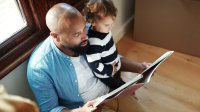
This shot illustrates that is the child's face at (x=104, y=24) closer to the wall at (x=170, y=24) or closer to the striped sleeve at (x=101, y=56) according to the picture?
the striped sleeve at (x=101, y=56)

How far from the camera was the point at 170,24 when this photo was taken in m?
1.97

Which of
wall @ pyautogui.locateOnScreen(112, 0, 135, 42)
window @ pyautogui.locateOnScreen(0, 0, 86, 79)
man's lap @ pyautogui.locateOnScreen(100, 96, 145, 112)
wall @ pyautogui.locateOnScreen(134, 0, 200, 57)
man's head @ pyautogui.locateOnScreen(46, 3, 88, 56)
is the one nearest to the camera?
man's head @ pyautogui.locateOnScreen(46, 3, 88, 56)

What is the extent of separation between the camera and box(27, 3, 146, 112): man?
1.06 metres

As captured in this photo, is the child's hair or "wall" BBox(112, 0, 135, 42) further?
"wall" BBox(112, 0, 135, 42)

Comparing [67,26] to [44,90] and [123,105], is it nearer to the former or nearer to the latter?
[44,90]

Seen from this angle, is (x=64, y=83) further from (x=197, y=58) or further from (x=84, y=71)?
(x=197, y=58)

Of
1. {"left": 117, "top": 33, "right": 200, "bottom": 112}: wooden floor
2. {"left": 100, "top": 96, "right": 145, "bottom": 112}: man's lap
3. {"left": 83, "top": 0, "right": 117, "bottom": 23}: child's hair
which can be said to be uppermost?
{"left": 83, "top": 0, "right": 117, "bottom": 23}: child's hair

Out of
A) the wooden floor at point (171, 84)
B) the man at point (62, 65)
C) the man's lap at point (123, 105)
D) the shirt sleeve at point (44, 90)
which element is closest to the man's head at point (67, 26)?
the man at point (62, 65)

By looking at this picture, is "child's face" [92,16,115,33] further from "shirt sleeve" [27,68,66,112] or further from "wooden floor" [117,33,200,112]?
"wooden floor" [117,33,200,112]

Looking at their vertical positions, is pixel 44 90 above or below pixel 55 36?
below

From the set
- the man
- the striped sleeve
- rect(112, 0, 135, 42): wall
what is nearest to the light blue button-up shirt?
the man

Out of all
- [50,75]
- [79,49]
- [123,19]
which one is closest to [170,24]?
[123,19]

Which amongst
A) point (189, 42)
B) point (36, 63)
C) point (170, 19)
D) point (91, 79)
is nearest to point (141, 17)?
point (170, 19)

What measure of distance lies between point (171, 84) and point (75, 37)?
40.6 inches
